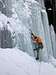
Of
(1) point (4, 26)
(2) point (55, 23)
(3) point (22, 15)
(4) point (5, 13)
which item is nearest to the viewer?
(1) point (4, 26)

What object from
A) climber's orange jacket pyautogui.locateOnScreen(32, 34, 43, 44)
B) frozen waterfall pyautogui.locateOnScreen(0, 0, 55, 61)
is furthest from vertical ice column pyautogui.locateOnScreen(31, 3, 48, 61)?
climber's orange jacket pyautogui.locateOnScreen(32, 34, 43, 44)

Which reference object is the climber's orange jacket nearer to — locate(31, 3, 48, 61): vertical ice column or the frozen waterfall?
the frozen waterfall

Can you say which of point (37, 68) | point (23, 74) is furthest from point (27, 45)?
point (23, 74)

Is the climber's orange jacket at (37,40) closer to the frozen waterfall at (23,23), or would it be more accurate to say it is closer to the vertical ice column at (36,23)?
the frozen waterfall at (23,23)

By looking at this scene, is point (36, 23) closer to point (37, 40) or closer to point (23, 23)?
point (23, 23)

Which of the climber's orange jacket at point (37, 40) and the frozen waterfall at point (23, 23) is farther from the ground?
the frozen waterfall at point (23, 23)

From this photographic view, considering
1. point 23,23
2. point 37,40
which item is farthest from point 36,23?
point 37,40

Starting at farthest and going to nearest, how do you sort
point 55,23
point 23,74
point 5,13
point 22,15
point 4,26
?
point 55,23 < point 22,15 < point 5,13 < point 4,26 < point 23,74

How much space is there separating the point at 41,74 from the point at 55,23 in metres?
14.8

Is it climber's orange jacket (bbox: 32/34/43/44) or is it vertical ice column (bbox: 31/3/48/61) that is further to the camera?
vertical ice column (bbox: 31/3/48/61)

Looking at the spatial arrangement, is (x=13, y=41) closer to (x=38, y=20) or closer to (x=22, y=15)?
(x=22, y=15)

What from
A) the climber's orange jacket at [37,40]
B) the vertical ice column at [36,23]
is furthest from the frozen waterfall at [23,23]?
the climber's orange jacket at [37,40]

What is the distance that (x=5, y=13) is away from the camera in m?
10.4

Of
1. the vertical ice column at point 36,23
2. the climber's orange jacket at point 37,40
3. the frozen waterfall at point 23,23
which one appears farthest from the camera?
the vertical ice column at point 36,23
